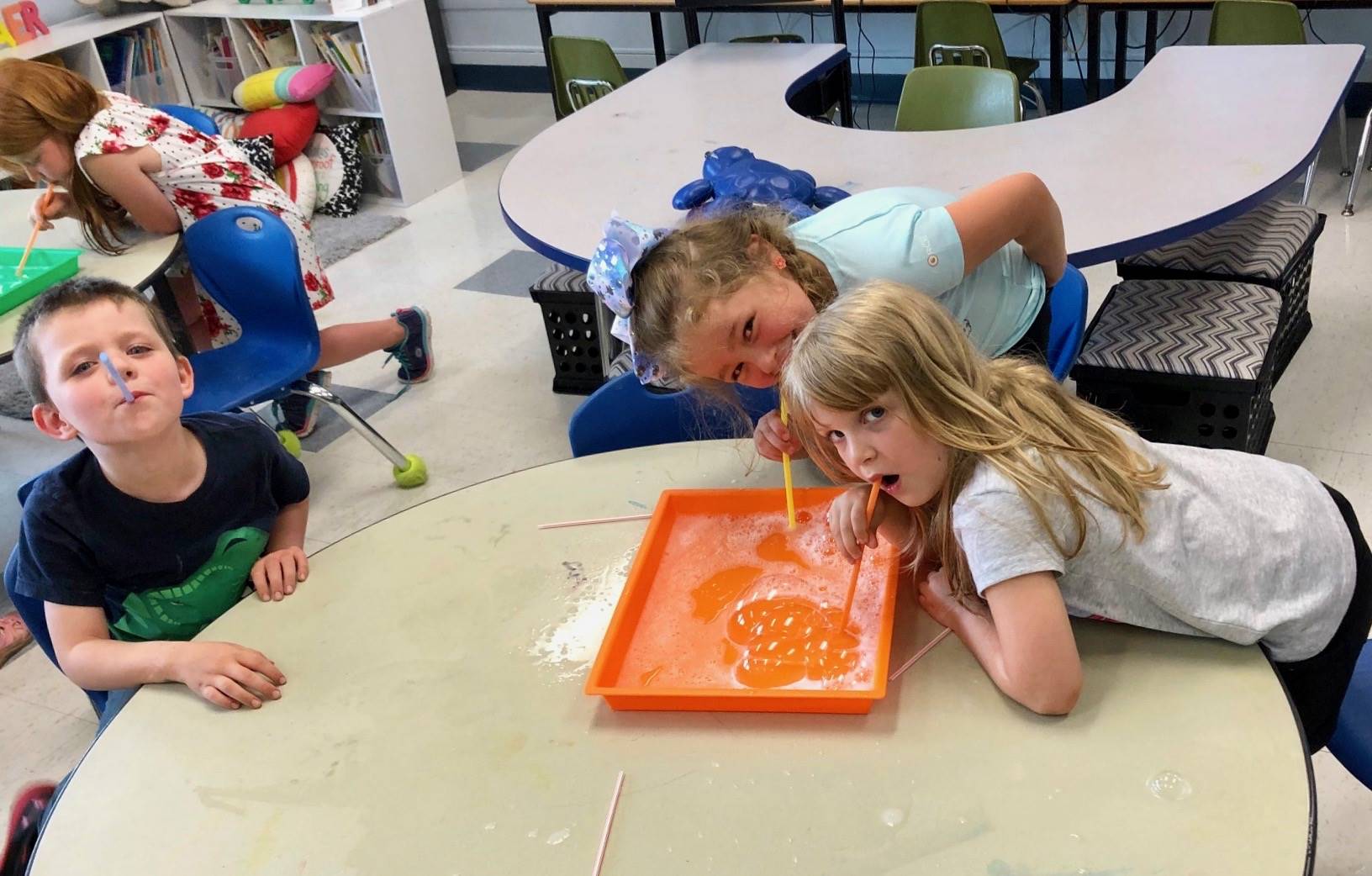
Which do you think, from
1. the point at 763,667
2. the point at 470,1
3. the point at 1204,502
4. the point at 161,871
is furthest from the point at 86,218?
the point at 470,1

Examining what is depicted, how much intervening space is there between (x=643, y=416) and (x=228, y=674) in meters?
0.62

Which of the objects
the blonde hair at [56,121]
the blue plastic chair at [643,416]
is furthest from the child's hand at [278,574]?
the blonde hair at [56,121]


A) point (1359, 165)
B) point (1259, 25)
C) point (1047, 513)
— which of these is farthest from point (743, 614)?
point (1259, 25)

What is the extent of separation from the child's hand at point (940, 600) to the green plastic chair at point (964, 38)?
2937 millimetres

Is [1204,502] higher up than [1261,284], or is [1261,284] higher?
[1204,502]

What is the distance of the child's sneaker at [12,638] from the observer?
2.26m

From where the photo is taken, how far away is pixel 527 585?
4.07 ft

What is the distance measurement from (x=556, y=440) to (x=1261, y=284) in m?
1.57

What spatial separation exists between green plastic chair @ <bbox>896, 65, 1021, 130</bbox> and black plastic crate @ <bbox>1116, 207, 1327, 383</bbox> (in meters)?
0.49

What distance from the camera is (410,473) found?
265 centimetres

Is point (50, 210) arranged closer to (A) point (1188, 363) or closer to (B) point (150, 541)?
(B) point (150, 541)

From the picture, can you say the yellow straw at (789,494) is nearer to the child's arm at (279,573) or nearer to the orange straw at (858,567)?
the orange straw at (858,567)

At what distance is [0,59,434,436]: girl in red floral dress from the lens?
8.12 ft

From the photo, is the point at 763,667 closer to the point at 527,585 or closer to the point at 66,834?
the point at 527,585
